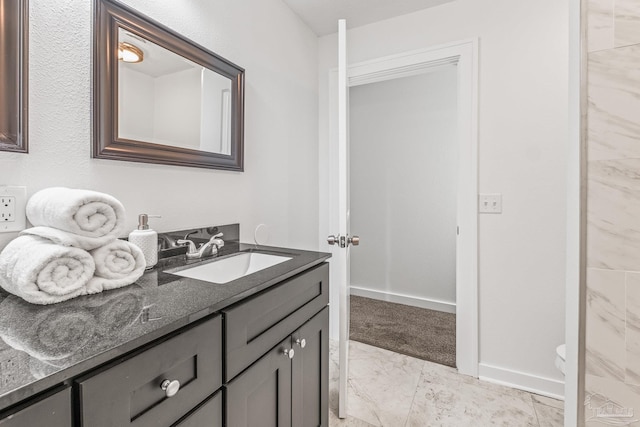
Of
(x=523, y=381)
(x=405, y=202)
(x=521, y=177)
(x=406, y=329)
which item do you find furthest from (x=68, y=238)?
(x=405, y=202)

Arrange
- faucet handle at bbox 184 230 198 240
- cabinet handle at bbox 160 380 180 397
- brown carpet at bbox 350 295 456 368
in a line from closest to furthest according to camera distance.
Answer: cabinet handle at bbox 160 380 180 397, faucet handle at bbox 184 230 198 240, brown carpet at bbox 350 295 456 368

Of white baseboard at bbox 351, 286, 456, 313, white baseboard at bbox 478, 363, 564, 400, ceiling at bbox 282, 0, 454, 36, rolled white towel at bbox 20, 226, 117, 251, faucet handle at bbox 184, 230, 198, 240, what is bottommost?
→ white baseboard at bbox 478, 363, 564, 400

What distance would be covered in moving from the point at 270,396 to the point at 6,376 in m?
0.69

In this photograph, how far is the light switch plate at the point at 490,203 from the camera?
184cm

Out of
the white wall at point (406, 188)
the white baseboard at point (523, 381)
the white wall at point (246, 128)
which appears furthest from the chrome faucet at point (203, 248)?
the white wall at point (406, 188)

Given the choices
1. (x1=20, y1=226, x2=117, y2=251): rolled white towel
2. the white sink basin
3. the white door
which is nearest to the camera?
(x1=20, y1=226, x2=117, y2=251): rolled white towel

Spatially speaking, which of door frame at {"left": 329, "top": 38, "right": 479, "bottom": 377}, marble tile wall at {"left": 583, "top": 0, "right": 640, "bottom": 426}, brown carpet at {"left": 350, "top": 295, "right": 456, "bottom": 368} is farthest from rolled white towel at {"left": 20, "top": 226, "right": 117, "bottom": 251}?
brown carpet at {"left": 350, "top": 295, "right": 456, "bottom": 368}

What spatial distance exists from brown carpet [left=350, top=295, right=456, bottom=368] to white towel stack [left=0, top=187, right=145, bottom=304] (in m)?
1.98

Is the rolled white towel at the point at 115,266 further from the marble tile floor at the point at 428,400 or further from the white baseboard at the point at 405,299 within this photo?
the white baseboard at the point at 405,299

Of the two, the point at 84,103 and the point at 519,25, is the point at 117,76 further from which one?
the point at 519,25

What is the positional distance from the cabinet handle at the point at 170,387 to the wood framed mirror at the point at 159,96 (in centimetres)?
81

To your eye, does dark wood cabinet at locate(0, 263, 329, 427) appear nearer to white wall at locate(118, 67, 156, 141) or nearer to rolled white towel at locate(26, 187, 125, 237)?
rolled white towel at locate(26, 187, 125, 237)

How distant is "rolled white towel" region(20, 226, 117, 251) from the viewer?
2.42ft

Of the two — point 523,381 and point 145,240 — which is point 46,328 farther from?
point 523,381
